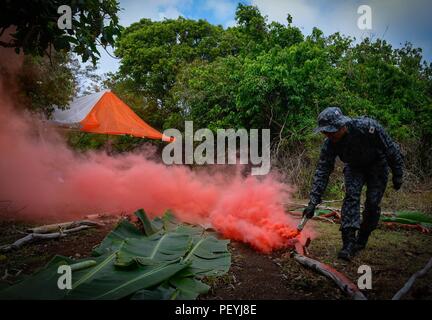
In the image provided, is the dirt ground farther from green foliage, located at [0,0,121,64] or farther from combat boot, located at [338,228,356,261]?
green foliage, located at [0,0,121,64]

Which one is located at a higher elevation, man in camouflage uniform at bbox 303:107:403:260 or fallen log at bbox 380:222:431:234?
man in camouflage uniform at bbox 303:107:403:260

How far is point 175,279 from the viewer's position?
3.31m

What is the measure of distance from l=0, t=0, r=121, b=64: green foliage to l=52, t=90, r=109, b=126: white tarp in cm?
887

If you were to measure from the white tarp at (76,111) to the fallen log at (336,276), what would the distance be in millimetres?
11686

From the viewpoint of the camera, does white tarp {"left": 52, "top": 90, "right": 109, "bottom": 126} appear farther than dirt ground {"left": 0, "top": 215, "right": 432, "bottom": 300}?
Yes

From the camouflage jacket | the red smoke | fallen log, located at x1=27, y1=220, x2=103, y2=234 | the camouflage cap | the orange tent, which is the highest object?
the orange tent

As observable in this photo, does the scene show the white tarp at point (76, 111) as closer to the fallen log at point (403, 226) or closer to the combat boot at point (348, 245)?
the fallen log at point (403, 226)

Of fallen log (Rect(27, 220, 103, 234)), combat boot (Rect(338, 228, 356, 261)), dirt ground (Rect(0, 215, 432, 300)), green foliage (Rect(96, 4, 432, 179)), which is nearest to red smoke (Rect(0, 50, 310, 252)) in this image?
dirt ground (Rect(0, 215, 432, 300))

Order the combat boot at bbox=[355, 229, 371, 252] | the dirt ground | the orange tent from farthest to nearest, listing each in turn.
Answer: the orange tent
the combat boot at bbox=[355, 229, 371, 252]
the dirt ground

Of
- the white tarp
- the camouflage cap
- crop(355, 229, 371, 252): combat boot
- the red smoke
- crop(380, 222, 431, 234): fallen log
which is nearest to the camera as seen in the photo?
the camouflage cap

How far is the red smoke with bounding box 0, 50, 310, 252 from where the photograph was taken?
5.89 meters

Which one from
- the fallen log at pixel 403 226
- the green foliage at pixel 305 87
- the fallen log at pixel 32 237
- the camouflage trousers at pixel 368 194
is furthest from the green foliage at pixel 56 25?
the green foliage at pixel 305 87

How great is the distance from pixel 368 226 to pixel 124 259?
3269 mm

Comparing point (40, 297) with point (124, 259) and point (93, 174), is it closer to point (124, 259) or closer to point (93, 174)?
point (124, 259)
